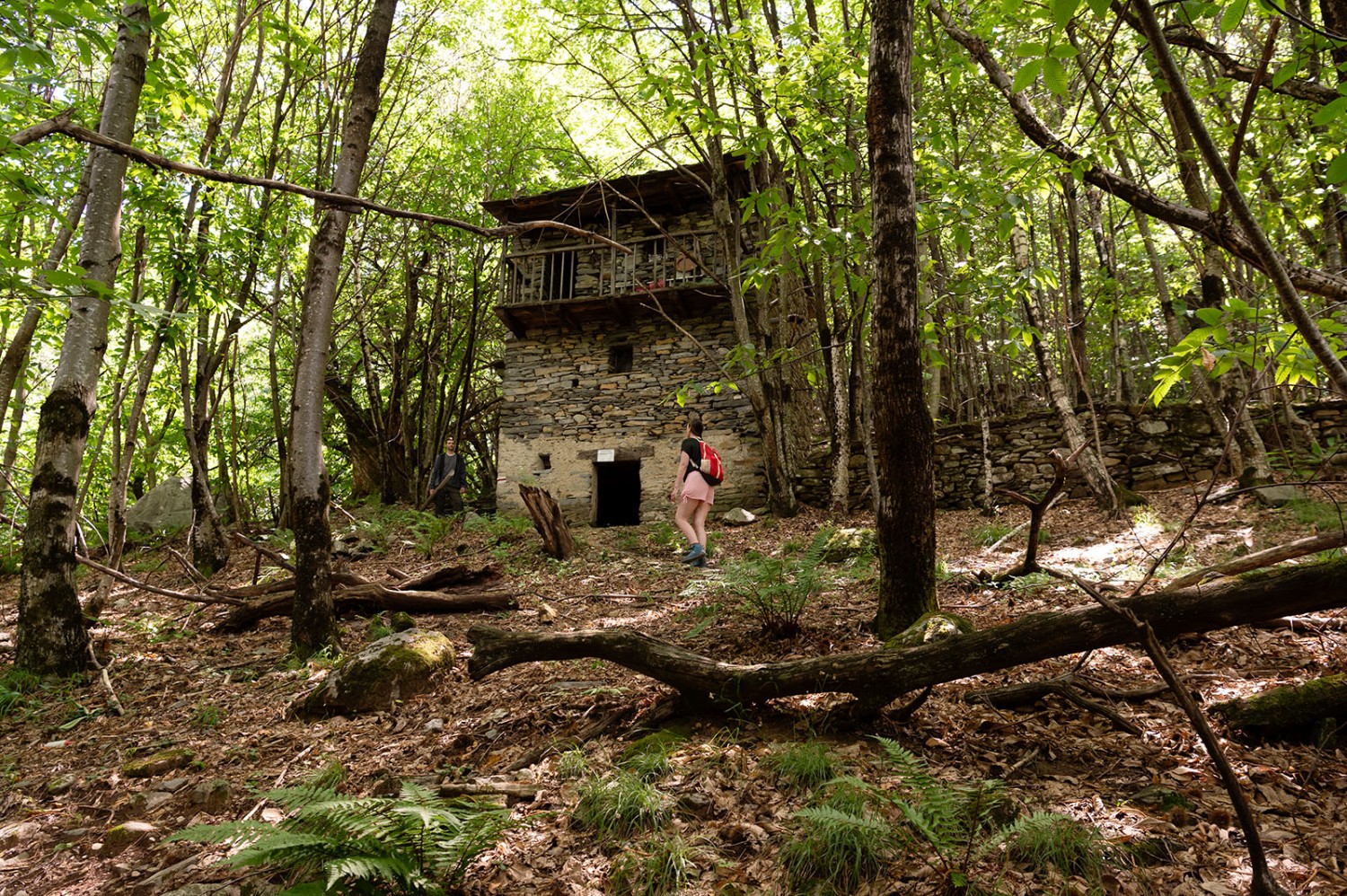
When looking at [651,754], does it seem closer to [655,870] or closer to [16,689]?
[655,870]

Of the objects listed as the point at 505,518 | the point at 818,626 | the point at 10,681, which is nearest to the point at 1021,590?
the point at 818,626

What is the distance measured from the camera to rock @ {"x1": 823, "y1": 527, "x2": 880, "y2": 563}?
23.4 feet

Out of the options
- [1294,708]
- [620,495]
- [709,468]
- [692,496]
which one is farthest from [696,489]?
[620,495]

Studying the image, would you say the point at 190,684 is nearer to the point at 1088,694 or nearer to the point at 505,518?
the point at 1088,694

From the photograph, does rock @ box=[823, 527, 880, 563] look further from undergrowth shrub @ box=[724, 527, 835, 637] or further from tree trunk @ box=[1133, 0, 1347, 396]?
tree trunk @ box=[1133, 0, 1347, 396]

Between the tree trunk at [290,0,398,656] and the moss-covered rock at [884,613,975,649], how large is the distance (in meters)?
4.04

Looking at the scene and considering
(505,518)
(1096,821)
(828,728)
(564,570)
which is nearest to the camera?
(1096,821)

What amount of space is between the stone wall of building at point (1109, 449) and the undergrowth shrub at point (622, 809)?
343 inches

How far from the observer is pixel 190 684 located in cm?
496

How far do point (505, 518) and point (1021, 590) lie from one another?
8837mm

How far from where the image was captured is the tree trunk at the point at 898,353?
3.71 meters

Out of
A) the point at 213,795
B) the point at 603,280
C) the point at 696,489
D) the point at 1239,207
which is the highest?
the point at 603,280

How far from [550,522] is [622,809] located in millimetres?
6259

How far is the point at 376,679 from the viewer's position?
4.15m
